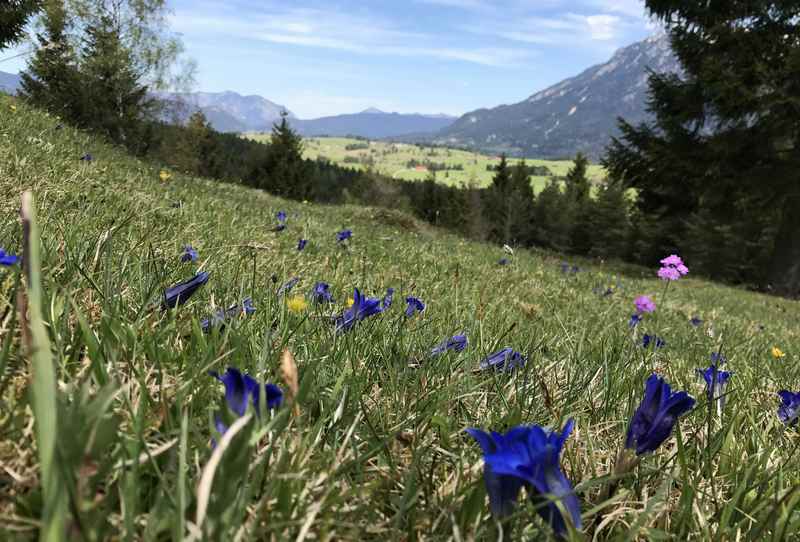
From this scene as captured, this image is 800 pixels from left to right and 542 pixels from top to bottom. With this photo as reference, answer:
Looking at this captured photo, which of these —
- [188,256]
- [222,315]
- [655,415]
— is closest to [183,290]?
[222,315]

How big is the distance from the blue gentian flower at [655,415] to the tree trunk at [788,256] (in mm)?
24285

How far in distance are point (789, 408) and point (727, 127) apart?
2279cm

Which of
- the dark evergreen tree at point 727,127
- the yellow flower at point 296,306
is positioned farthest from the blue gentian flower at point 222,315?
the dark evergreen tree at point 727,127

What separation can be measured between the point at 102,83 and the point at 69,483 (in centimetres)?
4880

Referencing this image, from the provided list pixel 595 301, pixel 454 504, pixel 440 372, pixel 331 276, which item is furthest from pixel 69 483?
pixel 595 301

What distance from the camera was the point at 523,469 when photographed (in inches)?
34.5

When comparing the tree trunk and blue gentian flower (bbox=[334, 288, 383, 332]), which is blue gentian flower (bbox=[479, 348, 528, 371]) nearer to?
blue gentian flower (bbox=[334, 288, 383, 332])

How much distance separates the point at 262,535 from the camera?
0.92 m

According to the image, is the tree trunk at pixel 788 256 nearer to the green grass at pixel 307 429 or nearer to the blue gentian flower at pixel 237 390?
the green grass at pixel 307 429

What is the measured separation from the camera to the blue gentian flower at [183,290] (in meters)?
1.81

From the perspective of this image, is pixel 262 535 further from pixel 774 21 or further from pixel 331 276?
pixel 774 21

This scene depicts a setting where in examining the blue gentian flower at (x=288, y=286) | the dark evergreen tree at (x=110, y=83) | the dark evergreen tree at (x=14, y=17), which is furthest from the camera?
the dark evergreen tree at (x=110, y=83)

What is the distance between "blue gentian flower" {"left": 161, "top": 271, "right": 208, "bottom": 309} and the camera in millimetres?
1813

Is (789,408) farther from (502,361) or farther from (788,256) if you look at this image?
(788,256)
